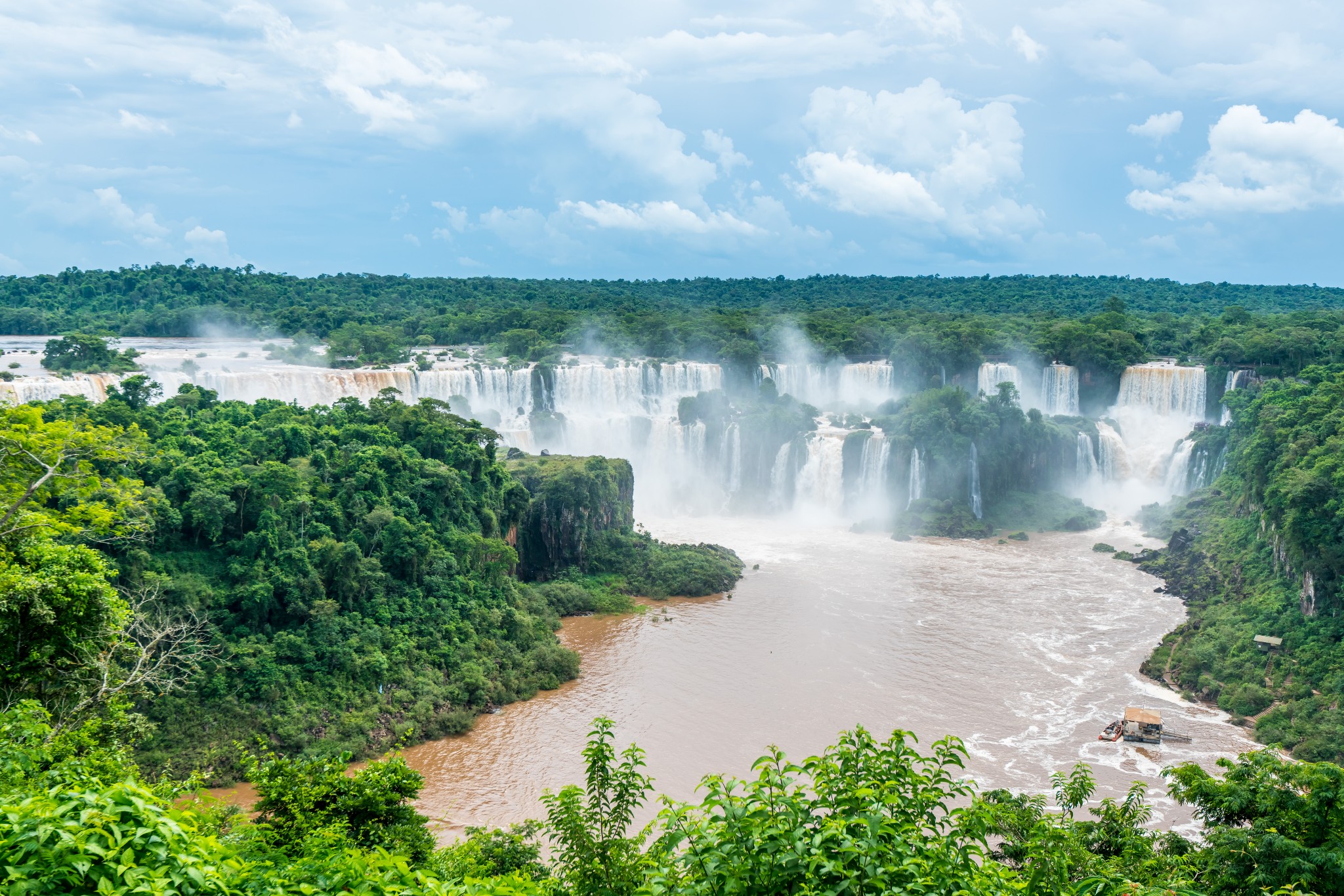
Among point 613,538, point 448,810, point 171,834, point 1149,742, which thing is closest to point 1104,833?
point 1149,742

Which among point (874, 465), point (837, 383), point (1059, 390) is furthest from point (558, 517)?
point (1059, 390)

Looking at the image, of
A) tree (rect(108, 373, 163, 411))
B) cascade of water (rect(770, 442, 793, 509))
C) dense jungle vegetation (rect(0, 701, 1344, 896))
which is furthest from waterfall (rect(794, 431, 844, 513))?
dense jungle vegetation (rect(0, 701, 1344, 896))

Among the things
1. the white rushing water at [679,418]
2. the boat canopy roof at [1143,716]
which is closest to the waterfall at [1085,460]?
the white rushing water at [679,418]

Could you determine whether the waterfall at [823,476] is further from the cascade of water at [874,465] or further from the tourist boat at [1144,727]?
the tourist boat at [1144,727]

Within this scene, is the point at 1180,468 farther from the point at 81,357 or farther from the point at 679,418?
the point at 81,357

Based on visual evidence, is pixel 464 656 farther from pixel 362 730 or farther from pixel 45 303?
pixel 45 303

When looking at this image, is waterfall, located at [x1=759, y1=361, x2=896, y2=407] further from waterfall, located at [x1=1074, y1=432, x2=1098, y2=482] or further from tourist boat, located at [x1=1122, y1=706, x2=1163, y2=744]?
tourist boat, located at [x1=1122, y1=706, x2=1163, y2=744]
